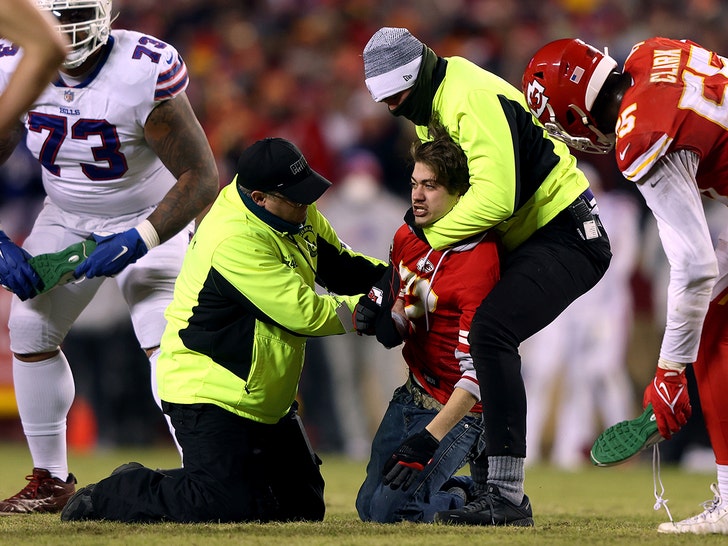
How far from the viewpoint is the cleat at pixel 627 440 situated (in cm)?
384

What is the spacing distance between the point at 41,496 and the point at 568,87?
275cm

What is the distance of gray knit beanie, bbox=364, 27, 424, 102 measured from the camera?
13.5 feet

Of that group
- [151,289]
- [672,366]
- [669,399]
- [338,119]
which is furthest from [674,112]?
[338,119]

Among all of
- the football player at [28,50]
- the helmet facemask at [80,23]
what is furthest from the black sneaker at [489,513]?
the helmet facemask at [80,23]

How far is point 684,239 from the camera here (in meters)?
3.55

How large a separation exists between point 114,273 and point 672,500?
3.03 m

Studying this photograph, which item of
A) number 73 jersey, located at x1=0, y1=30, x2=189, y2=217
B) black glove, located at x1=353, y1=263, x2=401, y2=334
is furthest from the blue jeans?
number 73 jersey, located at x1=0, y1=30, x2=189, y2=217

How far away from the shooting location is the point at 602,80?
3.85m

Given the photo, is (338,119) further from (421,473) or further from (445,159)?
(421,473)

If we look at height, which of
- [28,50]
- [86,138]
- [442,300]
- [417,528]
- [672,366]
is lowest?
[417,528]

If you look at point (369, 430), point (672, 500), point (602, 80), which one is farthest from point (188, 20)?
point (602, 80)

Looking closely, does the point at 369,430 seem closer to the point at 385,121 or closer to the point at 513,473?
→ the point at 385,121

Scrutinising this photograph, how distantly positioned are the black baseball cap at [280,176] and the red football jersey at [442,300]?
455mm

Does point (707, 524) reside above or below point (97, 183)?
above
